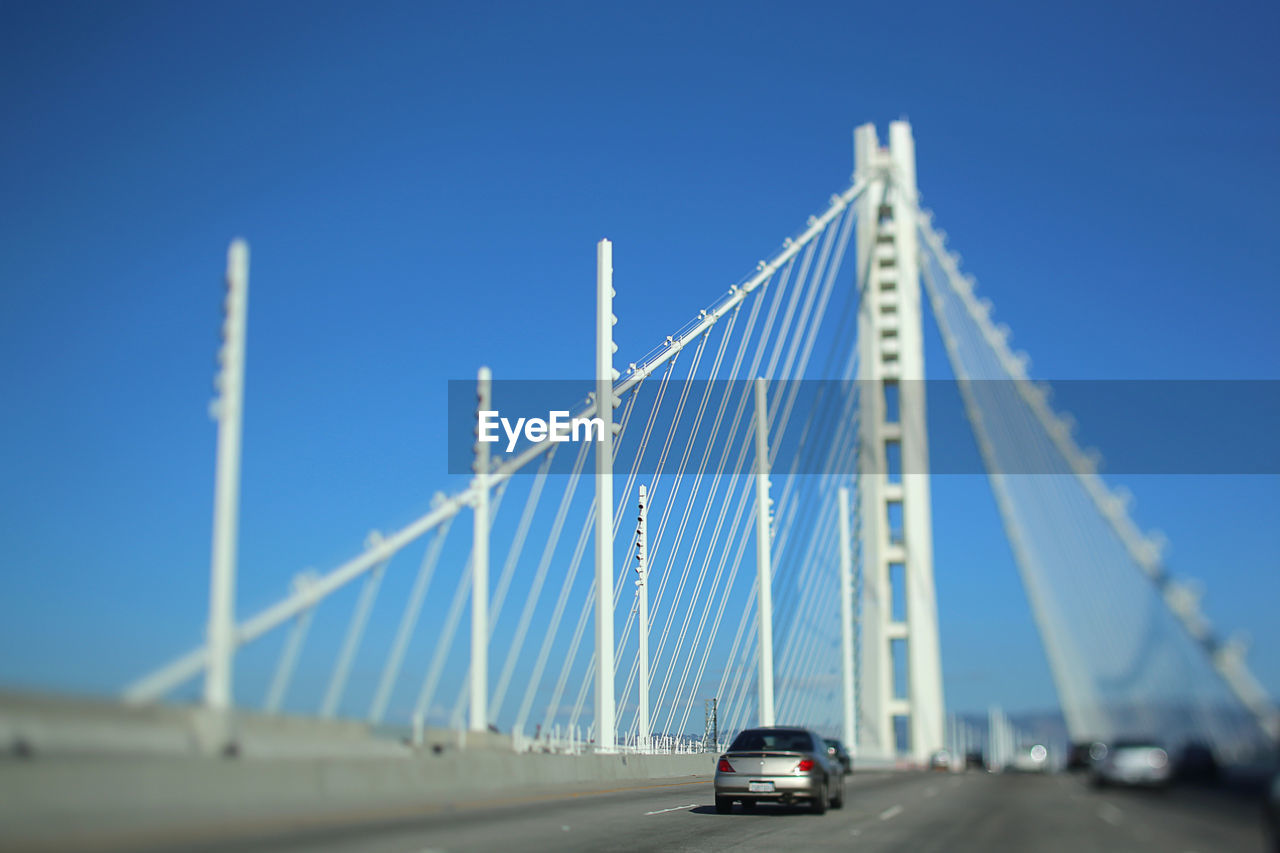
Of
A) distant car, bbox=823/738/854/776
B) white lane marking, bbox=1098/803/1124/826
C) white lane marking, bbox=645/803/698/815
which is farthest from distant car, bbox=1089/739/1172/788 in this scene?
distant car, bbox=823/738/854/776

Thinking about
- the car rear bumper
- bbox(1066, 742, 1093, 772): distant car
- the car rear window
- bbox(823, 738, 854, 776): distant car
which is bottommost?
bbox(823, 738, 854, 776): distant car

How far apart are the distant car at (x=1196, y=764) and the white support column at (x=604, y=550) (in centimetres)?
1552

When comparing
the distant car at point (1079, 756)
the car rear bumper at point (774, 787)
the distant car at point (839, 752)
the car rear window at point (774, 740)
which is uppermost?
the distant car at point (1079, 756)

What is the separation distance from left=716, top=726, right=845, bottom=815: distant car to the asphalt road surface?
0.30m

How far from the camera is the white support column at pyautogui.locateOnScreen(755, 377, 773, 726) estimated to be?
35.5 metres

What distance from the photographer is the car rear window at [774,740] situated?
751 inches

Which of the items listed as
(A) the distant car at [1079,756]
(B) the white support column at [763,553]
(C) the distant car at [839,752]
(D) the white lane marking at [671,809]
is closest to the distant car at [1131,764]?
(A) the distant car at [1079,756]

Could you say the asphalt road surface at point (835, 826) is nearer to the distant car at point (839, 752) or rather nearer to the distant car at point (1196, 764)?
the distant car at point (1196, 764)

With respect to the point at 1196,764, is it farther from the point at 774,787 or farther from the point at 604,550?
the point at 604,550

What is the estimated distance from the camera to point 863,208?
1794 inches

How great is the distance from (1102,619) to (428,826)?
7549 millimetres

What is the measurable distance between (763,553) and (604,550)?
15265 millimetres

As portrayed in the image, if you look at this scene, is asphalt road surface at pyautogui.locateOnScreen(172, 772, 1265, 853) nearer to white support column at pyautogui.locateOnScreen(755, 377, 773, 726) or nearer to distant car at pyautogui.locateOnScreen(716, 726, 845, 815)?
distant car at pyautogui.locateOnScreen(716, 726, 845, 815)

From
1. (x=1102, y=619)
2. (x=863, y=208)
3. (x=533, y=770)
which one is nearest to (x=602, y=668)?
(x=533, y=770)
